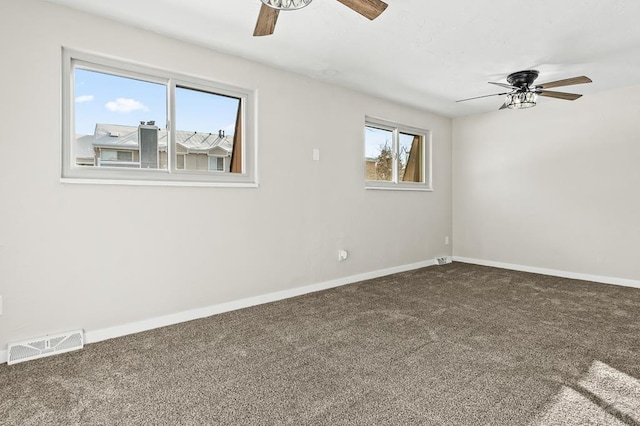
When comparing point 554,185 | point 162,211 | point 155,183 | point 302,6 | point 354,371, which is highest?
point 302,6

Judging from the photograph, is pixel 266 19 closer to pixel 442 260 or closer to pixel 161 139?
pixel 161 139

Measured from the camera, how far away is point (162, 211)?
289 centimetres

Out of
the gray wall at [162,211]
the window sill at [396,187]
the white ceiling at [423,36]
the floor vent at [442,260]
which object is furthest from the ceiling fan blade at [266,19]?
the floor vent at [442,260]

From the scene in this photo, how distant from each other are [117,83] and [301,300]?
2414mm

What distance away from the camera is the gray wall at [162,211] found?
2.32 m

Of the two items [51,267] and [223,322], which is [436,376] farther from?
[51,267]

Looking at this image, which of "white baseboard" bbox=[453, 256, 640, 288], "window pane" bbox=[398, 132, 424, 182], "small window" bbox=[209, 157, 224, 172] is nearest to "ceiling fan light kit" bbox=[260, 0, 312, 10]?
"small window" bbox=[209, 157, 224, 172]

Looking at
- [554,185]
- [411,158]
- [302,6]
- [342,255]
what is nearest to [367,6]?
[302,6]

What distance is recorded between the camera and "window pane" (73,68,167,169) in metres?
2.61

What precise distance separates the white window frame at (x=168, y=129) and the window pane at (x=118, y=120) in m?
0.04

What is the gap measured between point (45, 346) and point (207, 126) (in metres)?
2.00

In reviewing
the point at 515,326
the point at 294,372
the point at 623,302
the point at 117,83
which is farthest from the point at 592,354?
the point at 117,83

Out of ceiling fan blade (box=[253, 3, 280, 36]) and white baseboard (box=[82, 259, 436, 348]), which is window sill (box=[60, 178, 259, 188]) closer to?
white baseboard (box=[82, 259, 436, 348])

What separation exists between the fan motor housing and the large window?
152 centimetres
